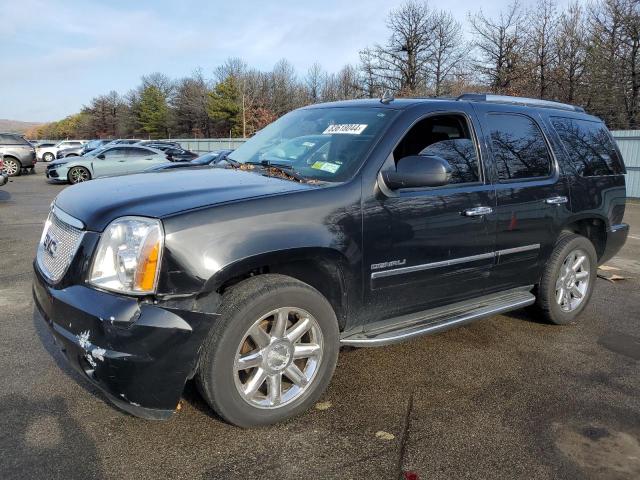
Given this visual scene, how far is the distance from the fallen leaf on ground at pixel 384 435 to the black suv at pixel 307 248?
433 millimetres

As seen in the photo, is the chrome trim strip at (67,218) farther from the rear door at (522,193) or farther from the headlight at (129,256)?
Result: the rear door at (522,193)

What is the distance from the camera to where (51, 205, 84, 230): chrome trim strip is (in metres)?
2.79

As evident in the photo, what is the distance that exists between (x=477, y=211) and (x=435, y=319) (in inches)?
33.1

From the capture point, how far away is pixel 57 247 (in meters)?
3.01

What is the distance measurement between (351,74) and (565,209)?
69.2m

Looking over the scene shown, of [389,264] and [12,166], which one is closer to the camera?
[389,264]

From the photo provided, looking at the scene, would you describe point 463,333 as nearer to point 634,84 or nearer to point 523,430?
point 523,430

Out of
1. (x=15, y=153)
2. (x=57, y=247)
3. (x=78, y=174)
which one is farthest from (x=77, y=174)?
(x=57, y=247)

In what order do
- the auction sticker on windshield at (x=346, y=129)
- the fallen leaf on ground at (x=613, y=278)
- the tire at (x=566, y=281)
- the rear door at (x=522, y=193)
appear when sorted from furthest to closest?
the fallen leaf on ground at (x=613, y=278)
the tire at (x=566, y=281)
the rear door at (x=522, y=193)
the auction sticker on windshield at (x=346, y=129)

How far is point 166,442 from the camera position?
280 cm

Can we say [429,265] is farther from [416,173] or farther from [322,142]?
[322,142]

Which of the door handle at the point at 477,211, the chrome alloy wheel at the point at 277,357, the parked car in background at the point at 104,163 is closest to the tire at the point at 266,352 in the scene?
the chrome alloy wheel at the point at 277,357

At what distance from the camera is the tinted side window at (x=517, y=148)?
405cm

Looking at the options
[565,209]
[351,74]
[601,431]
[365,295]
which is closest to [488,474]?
[601,431]
